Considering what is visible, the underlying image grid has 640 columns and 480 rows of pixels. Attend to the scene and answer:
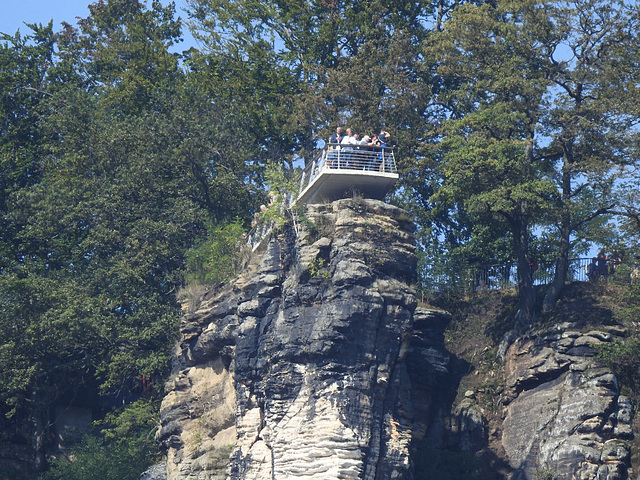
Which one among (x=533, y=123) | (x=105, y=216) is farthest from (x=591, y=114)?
(x=105, y=216)

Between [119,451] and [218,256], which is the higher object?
[218,256]

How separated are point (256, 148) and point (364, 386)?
62.4 feet

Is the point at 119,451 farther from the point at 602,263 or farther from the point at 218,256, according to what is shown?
the point at 602,263

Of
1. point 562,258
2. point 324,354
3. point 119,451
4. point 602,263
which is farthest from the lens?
point 119,451

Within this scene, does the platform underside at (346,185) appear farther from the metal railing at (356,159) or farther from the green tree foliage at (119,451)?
the green tree foliage at (119,451)

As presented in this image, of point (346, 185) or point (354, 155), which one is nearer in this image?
point (346, 185)

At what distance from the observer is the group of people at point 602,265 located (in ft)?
138

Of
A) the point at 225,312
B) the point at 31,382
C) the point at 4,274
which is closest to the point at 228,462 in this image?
the point at 225,312

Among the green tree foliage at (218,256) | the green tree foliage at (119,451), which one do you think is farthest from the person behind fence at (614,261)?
the green tree foliage at (119,451)

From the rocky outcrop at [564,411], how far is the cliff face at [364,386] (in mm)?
42

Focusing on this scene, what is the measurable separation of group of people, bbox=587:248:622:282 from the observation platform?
7478mm

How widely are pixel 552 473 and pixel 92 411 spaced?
67.7 feet

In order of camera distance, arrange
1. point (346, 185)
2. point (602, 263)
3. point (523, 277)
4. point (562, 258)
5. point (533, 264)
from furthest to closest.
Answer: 1. point (533, 264)
2. point (602, 263)
3. point (523, 277)
4. point (562, 258)
5. point (346, 185)

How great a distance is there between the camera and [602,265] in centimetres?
4288
